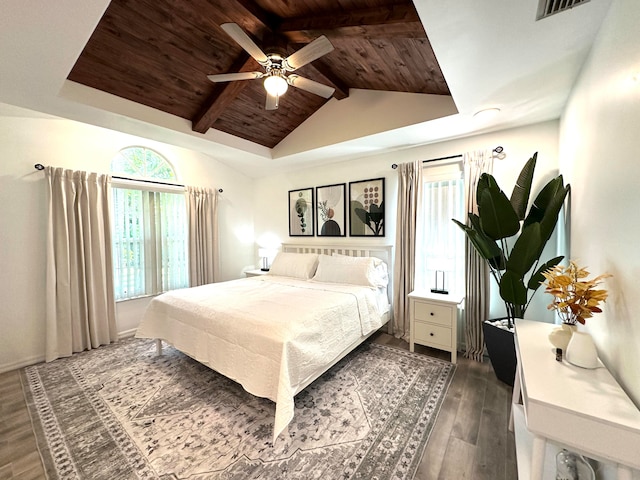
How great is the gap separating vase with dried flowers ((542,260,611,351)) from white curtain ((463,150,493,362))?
1.31m

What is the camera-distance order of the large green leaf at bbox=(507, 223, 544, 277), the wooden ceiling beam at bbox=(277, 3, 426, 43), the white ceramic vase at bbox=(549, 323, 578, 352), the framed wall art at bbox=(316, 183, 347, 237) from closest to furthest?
the white ceramic vase at bbox=(549, 323, 578, 352)
the wooden ceiling beam at bbox=(277, 3, 426, 43)
the large green leaf at bbox=(507, 223, 544, 277)
the framed wall art at bbox=(316, 183, 347, 237)

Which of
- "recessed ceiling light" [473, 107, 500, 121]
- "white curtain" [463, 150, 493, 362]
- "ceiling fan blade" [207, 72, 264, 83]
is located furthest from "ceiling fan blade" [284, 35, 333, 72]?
"white curtain" [463, 150, 493, 362]

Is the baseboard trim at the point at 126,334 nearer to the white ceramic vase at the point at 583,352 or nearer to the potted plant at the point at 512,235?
the potted plant at the point at 512,235

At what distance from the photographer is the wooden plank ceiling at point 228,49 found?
72.3 inches

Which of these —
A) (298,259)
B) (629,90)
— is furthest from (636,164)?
(298,259)

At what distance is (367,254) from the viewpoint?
350 centimetres

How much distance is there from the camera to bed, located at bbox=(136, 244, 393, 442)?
1715mm

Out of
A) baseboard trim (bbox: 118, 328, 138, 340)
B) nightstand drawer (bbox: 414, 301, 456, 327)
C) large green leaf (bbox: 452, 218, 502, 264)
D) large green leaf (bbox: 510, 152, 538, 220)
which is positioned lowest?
baseboard trim (bbox: 118, 328, 138, 340)

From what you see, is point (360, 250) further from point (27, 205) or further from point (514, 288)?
point (27, 205)

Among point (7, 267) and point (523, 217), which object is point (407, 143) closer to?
point (523, 217)

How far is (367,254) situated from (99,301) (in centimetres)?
339

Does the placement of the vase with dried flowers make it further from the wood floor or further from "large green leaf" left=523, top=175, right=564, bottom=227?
"large green leaf" left=523, top=175, right=564, bottom=227

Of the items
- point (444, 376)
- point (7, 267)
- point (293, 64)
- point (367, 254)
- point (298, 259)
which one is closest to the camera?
point (293, 64)

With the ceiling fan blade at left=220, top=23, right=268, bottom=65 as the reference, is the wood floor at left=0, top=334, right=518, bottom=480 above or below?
below
